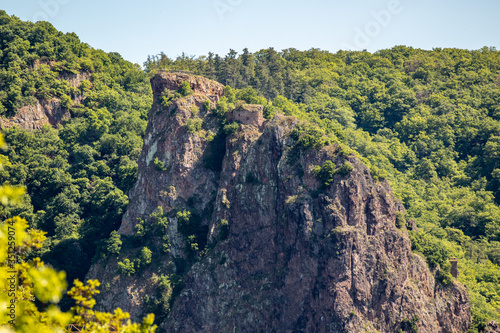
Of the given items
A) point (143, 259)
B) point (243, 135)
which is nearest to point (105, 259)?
point (143, 259)

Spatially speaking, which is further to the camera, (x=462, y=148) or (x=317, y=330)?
(x=462, y=148)

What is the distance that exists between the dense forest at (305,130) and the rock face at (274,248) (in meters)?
4.61

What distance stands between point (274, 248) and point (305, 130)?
17.0 meters

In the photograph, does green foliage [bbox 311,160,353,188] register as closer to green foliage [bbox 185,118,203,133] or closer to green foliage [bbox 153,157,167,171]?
green foliage [bbox 185,118,203,133]

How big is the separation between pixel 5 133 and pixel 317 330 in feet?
208

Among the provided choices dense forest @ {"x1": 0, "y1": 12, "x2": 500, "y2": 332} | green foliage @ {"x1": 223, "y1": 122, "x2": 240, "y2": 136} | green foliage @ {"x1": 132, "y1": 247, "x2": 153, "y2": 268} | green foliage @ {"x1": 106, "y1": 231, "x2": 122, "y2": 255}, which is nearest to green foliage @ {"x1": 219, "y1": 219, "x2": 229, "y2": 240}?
green foliage @ {"x1": 132, "y1": 247, "x2": 153, "y2": 268}

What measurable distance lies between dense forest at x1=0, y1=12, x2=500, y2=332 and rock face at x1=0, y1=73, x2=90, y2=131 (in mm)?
1263

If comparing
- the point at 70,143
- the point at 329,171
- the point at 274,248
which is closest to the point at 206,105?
the point at 329,171

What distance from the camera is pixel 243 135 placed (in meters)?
76.8

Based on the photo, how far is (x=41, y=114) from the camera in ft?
326

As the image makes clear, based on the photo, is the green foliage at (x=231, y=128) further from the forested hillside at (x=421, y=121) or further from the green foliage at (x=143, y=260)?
the green foliage at (x=143, y=260)

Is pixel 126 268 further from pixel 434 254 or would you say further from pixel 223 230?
pixel 434 254

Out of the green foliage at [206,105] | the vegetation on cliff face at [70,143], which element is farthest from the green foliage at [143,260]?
the green foliage at [206,105]

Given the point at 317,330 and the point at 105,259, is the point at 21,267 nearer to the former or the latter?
the point at 317,330
